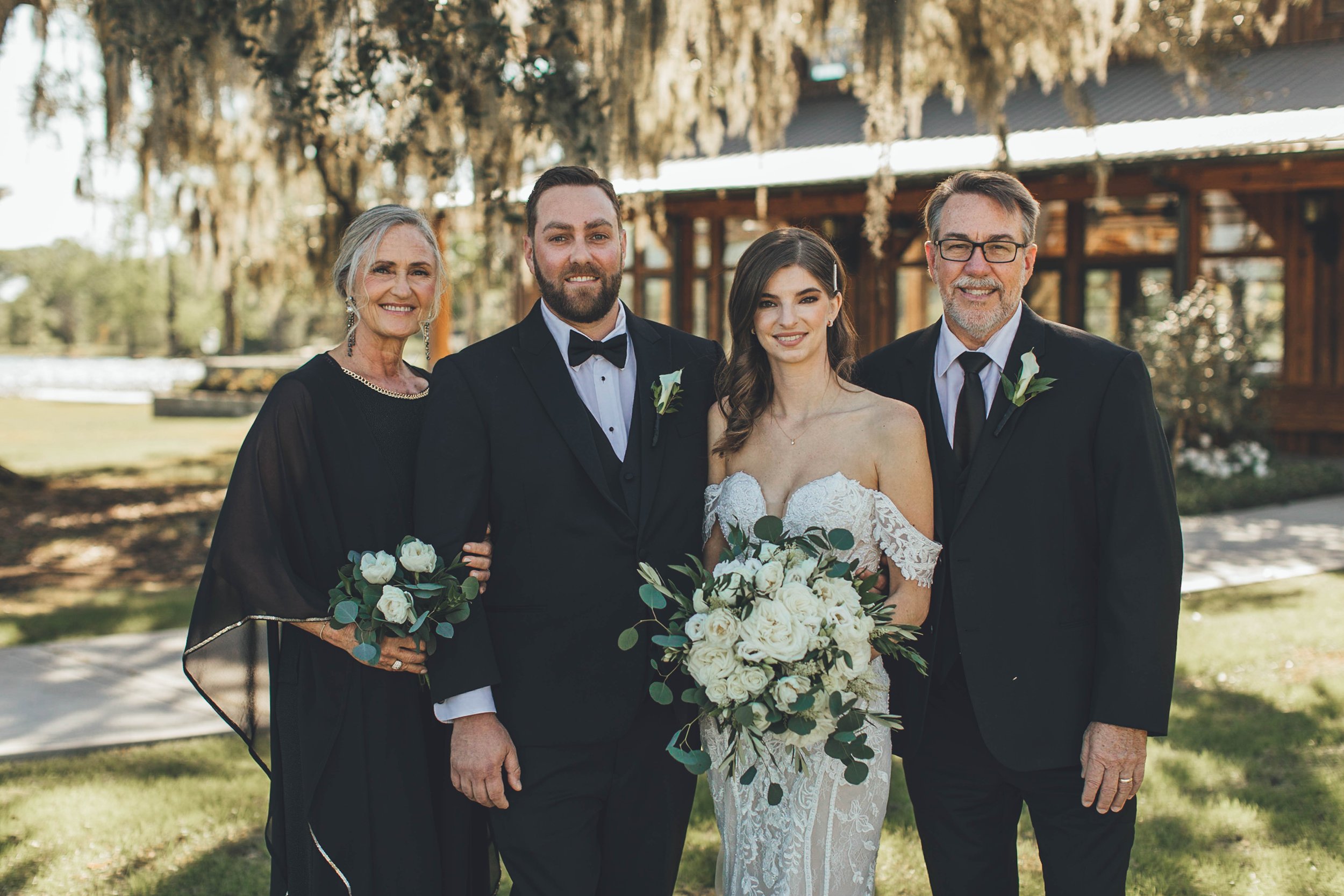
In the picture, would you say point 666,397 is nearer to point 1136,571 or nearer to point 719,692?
point 719,692

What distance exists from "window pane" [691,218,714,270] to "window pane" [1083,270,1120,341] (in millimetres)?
5783

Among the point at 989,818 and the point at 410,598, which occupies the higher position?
the point at 410,598

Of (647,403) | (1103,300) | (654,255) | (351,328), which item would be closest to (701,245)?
(654,255)

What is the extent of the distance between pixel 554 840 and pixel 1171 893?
2306mm

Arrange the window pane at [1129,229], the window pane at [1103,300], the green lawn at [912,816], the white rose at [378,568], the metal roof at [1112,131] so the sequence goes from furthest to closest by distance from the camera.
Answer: the window pane at [1103,300], the window pane at [1129,229], the metal roof at [1112,131], the green lawn at [912,816], the white rose at [378,568]

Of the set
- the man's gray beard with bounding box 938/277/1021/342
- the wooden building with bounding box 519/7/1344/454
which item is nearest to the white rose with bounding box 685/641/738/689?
the man's gray beard with bounding box 938/277/1021/342

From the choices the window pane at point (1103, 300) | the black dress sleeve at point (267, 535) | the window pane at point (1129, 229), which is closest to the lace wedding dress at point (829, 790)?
the black dress sleeve at point (267, 535)

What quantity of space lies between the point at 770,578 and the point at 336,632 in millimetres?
1183

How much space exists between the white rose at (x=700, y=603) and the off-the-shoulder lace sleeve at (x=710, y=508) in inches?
16.6

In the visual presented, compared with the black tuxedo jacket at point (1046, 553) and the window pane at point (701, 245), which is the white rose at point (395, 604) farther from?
the window pane at point (701, 245)

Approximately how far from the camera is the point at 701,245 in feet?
57.6

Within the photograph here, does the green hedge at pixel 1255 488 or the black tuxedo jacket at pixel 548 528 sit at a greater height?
the black tuxedo jacket at pixel 548 528

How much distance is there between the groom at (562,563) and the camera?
2723mm

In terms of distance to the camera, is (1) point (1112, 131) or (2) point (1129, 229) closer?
(1) point (1112, 131)
